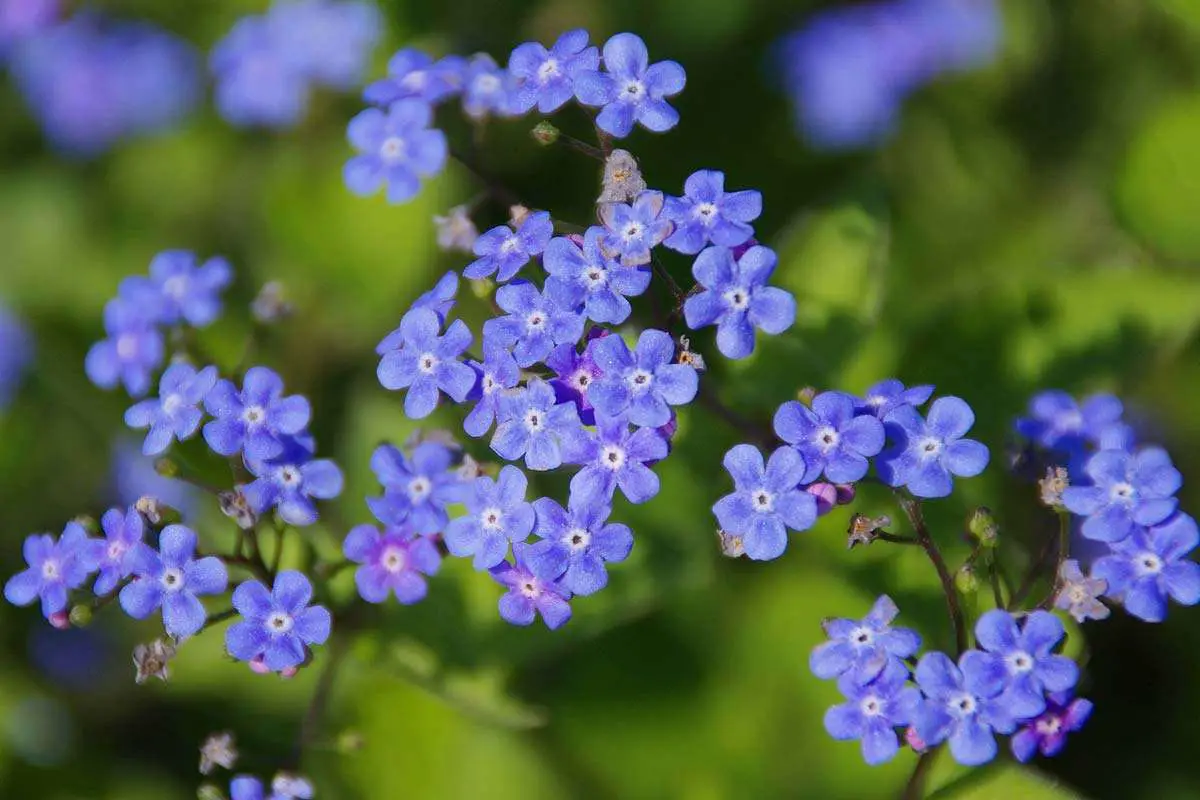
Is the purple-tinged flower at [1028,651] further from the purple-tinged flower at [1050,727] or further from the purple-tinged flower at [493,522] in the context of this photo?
the purple-tinged flower at [493,522]

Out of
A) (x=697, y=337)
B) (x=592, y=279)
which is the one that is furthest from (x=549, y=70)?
(x=697, y=337)

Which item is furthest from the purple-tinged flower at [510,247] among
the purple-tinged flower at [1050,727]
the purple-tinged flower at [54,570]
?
the purple-tinged flower at [1050,727]

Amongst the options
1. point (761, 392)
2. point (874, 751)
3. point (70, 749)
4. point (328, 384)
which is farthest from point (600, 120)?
point (70, 749)

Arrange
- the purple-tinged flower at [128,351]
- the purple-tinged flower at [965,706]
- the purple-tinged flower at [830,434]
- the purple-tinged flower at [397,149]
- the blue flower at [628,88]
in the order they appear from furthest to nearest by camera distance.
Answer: the purple-tinged flower at [128,351], the purple-tinged flower at [397,149], the blue flower at [628,88], the purple-tinged flower at [830,434], the purple-tinged flower at [965,706]

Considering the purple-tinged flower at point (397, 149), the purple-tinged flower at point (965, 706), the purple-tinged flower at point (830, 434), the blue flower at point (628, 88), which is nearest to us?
the purple-tinged flower at point (965, 706)

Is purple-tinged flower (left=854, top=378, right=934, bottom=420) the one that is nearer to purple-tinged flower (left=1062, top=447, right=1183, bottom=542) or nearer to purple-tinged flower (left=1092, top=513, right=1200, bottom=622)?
purple-tinged flower (left=1062, top=447, right=1183, bottom=542)
